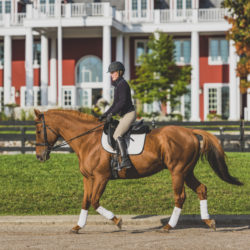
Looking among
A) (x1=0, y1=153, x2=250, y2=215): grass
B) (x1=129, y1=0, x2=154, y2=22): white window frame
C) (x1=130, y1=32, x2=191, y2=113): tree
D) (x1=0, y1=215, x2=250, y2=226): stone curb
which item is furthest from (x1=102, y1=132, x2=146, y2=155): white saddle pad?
(x1=129, y1=0, x2=154, y2=22): white window frame

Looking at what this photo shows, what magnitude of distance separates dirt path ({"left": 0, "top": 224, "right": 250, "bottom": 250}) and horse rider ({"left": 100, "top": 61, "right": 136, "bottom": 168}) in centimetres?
113

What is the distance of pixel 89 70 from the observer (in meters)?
40.0

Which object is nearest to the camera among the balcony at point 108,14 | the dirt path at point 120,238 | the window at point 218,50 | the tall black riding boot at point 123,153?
the dirt path at point 120,238

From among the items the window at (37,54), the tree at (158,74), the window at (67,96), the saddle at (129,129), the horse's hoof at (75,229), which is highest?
the window at (37,54)

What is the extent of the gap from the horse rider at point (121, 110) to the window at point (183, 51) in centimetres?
3110

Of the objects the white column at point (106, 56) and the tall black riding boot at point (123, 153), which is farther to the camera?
the white column at point (106, 56)

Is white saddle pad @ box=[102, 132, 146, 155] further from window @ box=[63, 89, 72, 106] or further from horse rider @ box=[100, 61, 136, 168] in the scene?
window @ box=[63, 89, 72, 106]

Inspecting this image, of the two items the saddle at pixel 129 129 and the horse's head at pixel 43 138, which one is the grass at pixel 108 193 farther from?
the saddle at pixel 129 129

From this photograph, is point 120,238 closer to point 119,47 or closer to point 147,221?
point 147,221

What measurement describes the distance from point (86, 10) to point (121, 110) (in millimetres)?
28435

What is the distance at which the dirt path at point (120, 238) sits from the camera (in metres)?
7.61

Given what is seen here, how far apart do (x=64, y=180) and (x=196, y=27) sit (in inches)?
1015

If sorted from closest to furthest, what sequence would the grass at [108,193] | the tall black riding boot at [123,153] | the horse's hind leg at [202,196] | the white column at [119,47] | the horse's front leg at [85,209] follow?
the tall black riding boot at [123,153] → the horse's front leg at [85,209] → the horse's hind leg at [202,196] → the grass at [108,193] → the white column at [119,47]

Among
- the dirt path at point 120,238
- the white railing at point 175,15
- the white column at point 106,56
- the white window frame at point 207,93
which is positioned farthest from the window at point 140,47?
the dirt path at point 120,238
